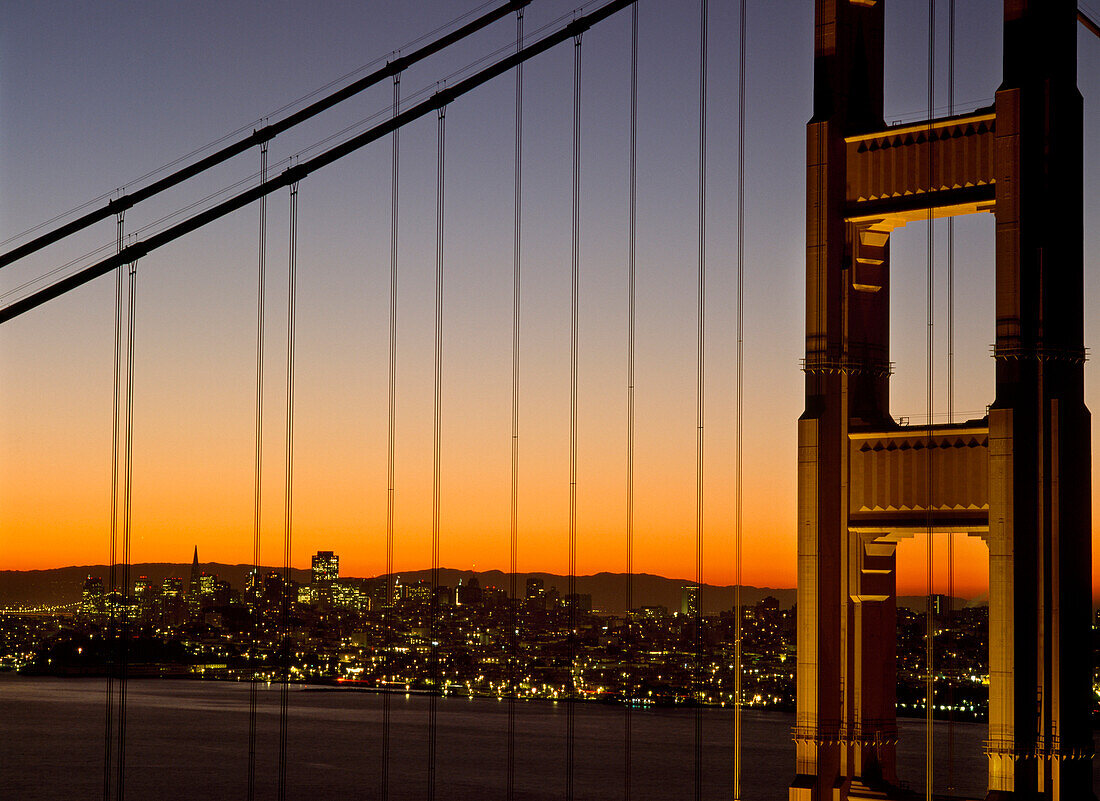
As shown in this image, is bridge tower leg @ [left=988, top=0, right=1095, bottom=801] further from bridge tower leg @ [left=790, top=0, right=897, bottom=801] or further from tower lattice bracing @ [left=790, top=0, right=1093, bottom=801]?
bridge tower leg @ [left=790, top=0, right=897, bottom=801]

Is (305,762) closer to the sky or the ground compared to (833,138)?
closer to the ground

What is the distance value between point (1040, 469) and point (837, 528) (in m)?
2.58

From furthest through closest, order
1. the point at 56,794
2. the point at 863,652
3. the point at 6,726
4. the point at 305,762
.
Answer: the point at 6,726
the point at 305,762
the point at 56,794
the point at 863,652

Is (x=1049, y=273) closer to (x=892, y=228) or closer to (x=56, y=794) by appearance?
(x=892, y=228)

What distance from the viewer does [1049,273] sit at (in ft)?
56.1

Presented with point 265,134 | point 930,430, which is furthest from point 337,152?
point 930,430

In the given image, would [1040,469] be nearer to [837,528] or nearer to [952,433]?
[952,433]

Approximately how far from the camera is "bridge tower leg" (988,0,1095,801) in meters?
17.0

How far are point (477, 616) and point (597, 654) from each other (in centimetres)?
2739

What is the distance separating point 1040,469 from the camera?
55.9 ft

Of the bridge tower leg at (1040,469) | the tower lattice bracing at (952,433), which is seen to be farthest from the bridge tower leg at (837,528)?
the bridge tower leg at (1040,469)

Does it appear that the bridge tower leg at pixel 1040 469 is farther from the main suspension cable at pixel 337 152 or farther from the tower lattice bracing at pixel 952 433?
the main suspension cable at pixel 337 152

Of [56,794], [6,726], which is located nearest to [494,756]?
[56,794]

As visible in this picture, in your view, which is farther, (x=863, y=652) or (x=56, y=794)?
(x=56, y=794)
